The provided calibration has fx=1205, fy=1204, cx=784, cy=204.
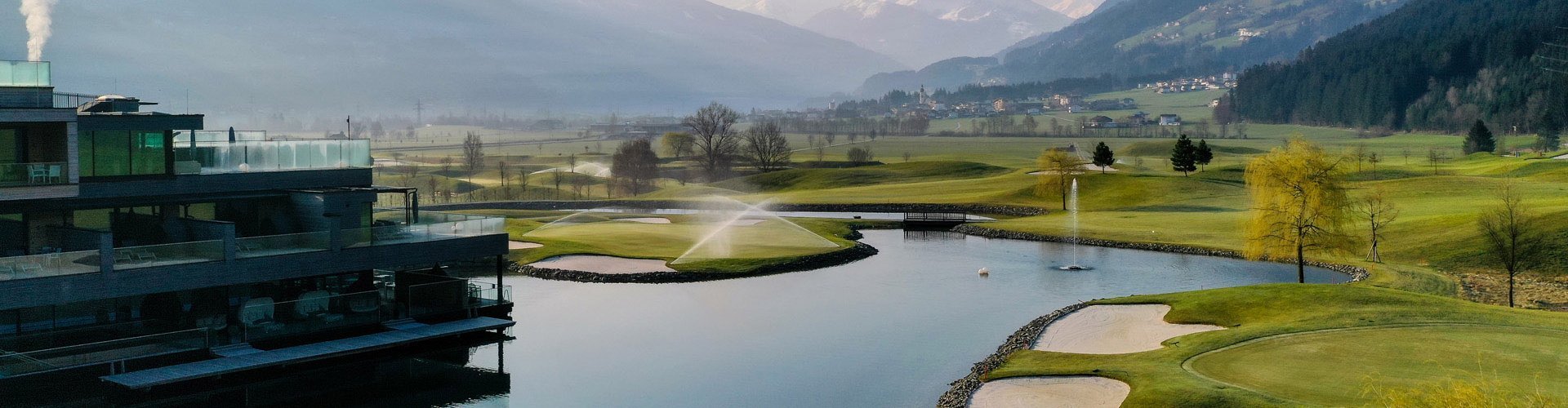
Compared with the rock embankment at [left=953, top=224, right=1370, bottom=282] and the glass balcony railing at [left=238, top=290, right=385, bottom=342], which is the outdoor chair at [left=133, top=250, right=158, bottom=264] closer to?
the glass balcony railing at [left=238, top=290, right=385, bottom=342]

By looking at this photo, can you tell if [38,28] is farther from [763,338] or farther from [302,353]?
[763,338]

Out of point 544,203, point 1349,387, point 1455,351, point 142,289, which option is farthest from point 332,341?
point 544,203

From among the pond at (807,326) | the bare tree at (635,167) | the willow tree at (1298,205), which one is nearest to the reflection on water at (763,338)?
the pond at (807,326)

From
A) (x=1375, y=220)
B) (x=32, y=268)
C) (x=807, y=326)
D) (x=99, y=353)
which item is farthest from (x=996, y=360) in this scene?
(x=1375, y=220)

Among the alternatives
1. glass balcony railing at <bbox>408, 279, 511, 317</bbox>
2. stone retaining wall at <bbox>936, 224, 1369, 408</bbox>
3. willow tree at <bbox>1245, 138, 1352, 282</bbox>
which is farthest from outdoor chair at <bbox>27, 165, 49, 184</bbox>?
willow tree at <bbox>1245, 138, 1352, 282</bbox>

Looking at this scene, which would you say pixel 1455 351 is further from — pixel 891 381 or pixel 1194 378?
pixel 891 381

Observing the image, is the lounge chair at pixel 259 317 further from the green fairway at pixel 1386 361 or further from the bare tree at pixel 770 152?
the bare tree at pixel 770 152
